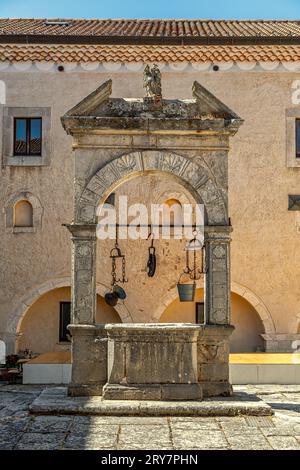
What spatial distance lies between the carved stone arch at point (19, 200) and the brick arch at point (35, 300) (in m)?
1.38

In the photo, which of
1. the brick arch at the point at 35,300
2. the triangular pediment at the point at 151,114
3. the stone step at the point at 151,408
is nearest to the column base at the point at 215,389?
the stone step at the point at 151,408

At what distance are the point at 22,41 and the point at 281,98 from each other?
6217mm

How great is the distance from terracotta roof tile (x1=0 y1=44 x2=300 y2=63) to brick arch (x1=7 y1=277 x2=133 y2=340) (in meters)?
5.25

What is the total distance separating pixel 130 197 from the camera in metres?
15.7

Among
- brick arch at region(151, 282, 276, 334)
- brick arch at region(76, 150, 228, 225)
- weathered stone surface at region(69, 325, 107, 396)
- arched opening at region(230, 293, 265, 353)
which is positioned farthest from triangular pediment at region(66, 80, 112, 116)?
arched opening at region(230, 293, 265, 353)

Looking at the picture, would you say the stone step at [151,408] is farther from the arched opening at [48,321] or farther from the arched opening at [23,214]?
the arched opening at [23,214]

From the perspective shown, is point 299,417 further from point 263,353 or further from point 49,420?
point 263,353

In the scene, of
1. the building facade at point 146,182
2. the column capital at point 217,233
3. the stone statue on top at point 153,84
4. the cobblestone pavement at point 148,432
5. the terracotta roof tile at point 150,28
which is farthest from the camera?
the terracotta roof tile at point 150,28

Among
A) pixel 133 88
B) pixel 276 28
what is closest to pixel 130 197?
pixel 133 88

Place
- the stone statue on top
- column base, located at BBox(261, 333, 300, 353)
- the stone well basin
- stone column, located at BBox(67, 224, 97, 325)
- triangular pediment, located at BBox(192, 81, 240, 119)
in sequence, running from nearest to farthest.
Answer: the stone well basin → stone column, located at BBox(67, 224, 97, 325) → triangular pediment, located at BBox(192, 81, 240, 119) → the stone statue on top → column base, located at BBox(261, 333, 300, 353)

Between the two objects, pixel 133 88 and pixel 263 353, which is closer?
pixel 263 353

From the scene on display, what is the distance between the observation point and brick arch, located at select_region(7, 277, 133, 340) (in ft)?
50.4

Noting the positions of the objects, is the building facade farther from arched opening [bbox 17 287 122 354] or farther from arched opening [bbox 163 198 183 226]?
arched opening [bbox 163 198 183 226]

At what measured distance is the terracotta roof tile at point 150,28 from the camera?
1588 cm
